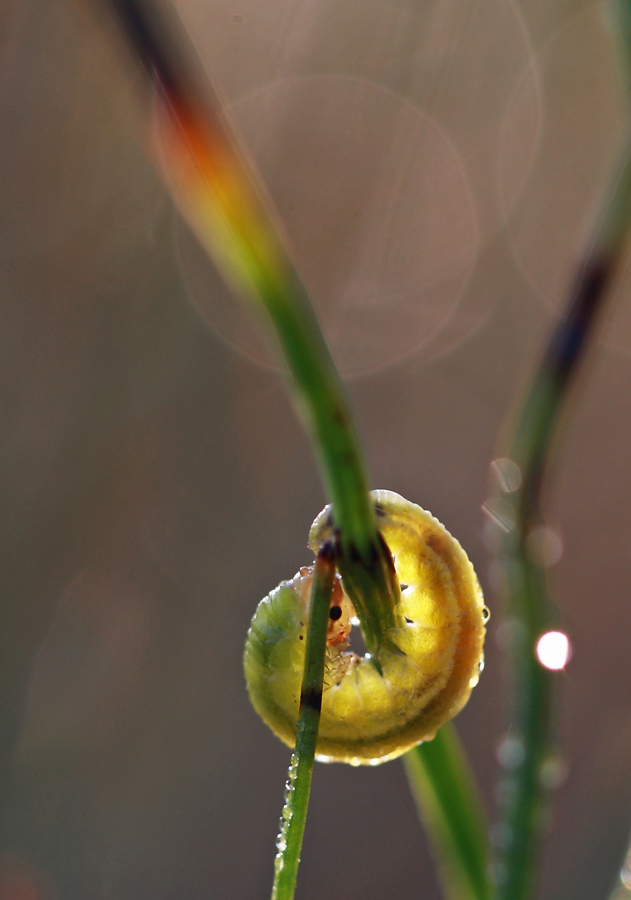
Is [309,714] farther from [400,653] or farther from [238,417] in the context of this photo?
[238,417]

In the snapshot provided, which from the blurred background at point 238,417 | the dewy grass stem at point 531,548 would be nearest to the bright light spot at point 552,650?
the dewy grass stem at point 531,548

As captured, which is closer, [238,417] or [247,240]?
[247,240]

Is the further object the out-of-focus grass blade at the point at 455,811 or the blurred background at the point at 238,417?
the blurred background at the point at 238,417

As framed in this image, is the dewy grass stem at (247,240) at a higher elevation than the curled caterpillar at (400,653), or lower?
higher

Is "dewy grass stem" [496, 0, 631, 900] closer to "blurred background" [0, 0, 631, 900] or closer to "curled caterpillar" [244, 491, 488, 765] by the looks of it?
"curled caterpillar" [244, 491, 488, 765]

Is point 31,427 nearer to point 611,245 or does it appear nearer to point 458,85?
point 458,85

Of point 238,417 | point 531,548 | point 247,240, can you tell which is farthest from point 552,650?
point 238,417

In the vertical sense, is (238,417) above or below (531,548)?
above

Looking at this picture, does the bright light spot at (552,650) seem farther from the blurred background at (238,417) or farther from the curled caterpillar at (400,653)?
the blurred background at (238,417)
